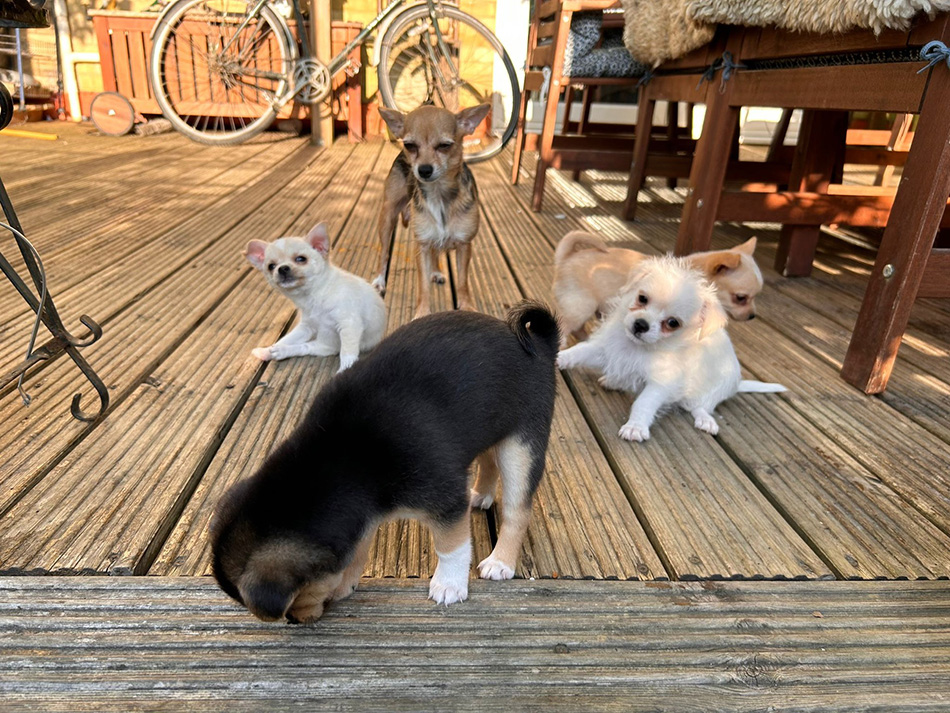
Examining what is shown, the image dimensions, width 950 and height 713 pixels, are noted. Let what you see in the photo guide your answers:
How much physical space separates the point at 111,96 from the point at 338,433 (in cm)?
730

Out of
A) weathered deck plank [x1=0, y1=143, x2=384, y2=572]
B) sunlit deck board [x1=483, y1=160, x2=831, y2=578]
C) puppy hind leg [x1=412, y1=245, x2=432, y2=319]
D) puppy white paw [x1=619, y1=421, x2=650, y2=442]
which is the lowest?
weathered deck plank [x1=0, y1=143, x2=384, y2=572]

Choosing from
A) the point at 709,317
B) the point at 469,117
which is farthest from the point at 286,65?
the point at 709,317

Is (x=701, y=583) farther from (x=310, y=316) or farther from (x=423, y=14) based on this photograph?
(x=423, y=14)

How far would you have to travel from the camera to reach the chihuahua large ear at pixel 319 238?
245 cm

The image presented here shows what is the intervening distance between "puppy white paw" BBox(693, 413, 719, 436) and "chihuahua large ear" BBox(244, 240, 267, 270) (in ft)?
5.61

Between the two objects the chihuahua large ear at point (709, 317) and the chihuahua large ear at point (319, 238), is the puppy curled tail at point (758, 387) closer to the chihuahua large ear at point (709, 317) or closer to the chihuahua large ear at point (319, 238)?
the chihuahua large ear at point (709, 317)

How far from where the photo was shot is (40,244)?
3410mm

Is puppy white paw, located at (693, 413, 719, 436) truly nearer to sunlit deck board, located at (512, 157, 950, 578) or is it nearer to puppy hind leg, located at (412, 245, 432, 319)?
sunlit deck board, located at (512, 157, 950, 578)

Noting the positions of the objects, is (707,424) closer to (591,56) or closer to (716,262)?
(716,262)

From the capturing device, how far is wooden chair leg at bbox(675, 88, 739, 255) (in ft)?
10.3

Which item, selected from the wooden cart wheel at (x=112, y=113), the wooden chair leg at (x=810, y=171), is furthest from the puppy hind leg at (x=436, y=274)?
the wooden cart wheel at (x=112, y=113)

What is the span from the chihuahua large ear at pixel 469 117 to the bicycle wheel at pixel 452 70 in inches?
138

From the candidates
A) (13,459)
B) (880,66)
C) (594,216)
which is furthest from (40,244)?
(880,66)

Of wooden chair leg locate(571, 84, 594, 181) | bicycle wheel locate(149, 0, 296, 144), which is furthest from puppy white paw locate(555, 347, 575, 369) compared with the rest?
bicycle wheel locate(149, 0, 296, 144)
